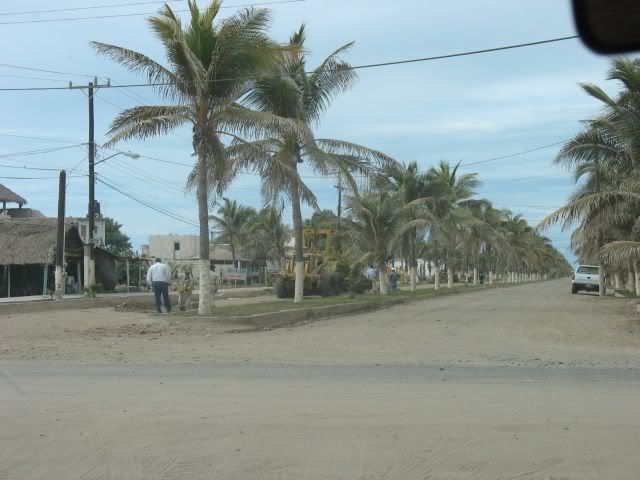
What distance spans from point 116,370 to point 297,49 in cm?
1093

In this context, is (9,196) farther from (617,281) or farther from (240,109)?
(617,281)

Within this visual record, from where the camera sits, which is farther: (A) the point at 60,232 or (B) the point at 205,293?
(A) the point at 60,232

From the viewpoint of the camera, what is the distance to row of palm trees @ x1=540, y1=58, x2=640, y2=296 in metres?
19.3

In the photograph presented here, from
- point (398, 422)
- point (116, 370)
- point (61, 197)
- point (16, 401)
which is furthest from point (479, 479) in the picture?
point (61, 197)

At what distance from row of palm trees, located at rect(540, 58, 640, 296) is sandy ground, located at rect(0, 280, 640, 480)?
7346 mm

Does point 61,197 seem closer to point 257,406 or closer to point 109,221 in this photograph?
point 257,406

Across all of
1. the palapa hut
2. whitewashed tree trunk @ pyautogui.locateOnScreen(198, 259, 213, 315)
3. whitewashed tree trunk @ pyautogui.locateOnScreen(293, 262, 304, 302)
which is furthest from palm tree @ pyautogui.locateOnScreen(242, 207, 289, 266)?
whitewashed tree trunk @ pyautogui.locateOnScreen(198, 259, 213, 315)

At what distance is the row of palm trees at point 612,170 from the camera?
19297mm

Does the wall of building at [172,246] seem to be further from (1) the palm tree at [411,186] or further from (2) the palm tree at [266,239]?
(1) the palm tree at [411,186]

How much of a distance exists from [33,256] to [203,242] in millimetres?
22572

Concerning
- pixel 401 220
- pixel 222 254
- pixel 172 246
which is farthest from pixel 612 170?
pixel 172 246

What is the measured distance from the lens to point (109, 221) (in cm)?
8888

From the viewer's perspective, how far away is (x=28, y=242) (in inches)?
1486

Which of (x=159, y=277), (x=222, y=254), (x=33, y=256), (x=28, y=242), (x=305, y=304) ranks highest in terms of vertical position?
(x=222, y=254)
